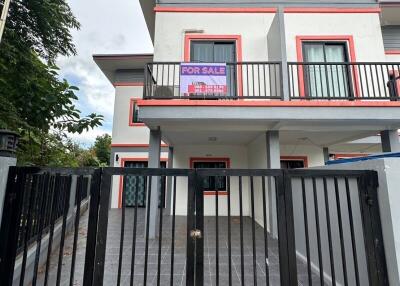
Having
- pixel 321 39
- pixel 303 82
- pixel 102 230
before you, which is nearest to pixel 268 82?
pixel 303 82

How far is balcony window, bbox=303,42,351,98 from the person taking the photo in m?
6.14

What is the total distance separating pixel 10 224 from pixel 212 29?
664cm

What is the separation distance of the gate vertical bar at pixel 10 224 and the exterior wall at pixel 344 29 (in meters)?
6.77

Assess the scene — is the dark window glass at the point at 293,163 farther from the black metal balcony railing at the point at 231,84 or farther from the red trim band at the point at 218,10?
the red trim band at the point at 218,10

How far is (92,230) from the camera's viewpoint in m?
2.21

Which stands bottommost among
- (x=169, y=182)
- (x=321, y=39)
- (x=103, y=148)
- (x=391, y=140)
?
(x=169, y=182)

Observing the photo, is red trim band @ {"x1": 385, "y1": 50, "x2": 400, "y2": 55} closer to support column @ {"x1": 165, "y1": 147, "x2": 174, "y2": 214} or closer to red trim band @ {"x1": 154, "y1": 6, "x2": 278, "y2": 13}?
red trim band @ {"x1": 154, "y1": 6, "x2": 278, "y2": 13}

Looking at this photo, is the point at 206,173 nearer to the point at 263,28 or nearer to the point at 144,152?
the point at 263,28

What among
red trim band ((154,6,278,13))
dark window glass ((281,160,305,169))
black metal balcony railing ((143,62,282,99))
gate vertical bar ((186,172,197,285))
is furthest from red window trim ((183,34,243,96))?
gate vertical bar ((186,172,197,285))

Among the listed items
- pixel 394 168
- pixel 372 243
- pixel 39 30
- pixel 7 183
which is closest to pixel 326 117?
pixel 394 168

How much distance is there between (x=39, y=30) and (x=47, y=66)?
63cm

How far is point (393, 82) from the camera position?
5703 mm

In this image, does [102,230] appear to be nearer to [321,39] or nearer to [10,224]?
[10,224]

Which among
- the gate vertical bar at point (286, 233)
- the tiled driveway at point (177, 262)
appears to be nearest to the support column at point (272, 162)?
the tiled driveway at point (177, 262)
